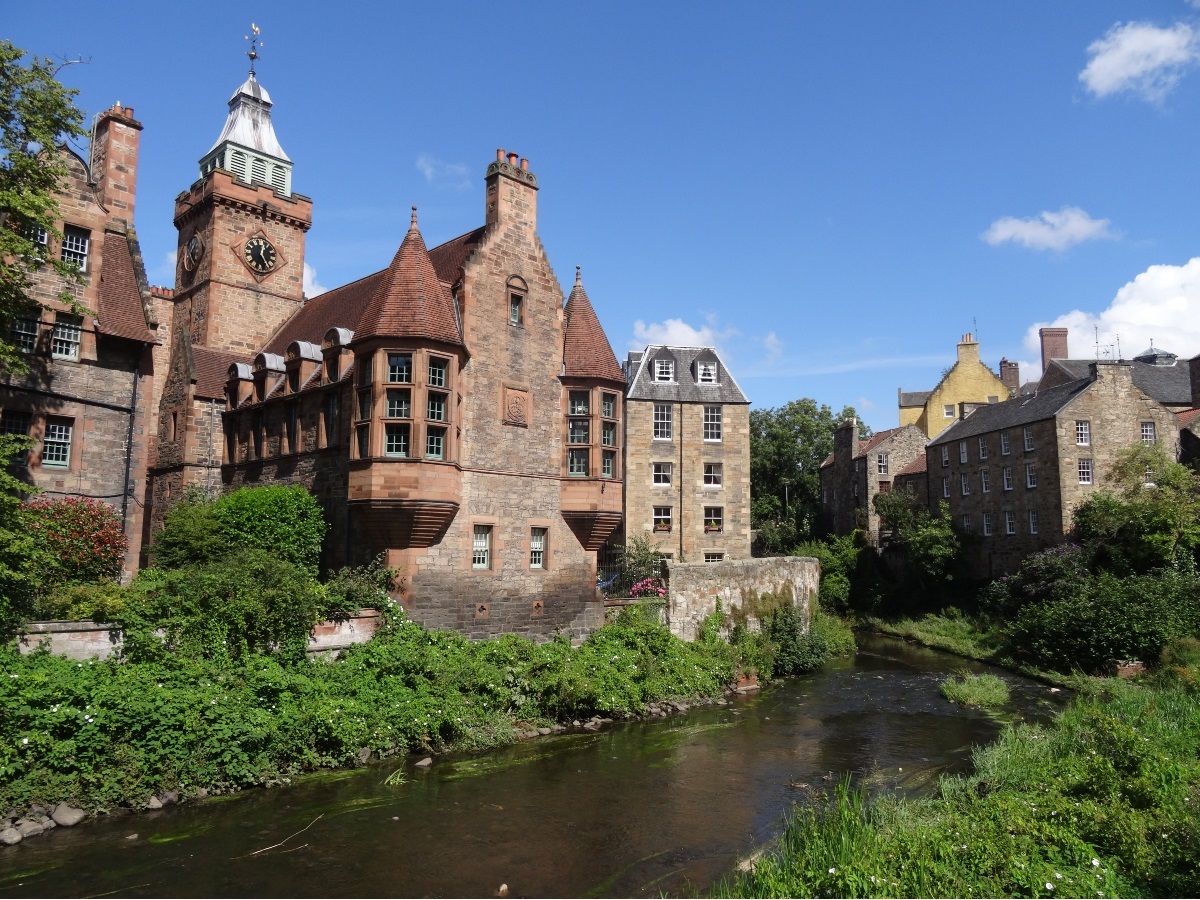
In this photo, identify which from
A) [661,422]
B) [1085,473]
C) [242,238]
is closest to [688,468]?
[661,422]

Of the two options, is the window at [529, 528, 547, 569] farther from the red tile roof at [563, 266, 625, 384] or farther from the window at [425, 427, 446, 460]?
the red tile roof at [563, 266, 625, 384]

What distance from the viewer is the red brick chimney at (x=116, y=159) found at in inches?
1006

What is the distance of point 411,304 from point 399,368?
5.83 ft

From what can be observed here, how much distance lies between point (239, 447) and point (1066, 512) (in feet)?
116

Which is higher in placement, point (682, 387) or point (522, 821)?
point (682, 387)

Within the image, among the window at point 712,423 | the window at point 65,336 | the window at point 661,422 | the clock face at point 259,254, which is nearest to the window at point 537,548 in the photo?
the window at point 65,336

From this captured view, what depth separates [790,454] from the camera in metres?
→ 61.1

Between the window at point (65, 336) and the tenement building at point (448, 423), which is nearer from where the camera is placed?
the tenement building at point (448, 423)

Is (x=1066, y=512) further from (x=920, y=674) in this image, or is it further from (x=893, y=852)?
(x=893, y=852)

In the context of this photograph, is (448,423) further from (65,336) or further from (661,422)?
(661,422)

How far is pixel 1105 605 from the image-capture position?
2703 cm

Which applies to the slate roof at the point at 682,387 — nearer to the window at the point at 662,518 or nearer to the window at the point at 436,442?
the window at the point at 662,518

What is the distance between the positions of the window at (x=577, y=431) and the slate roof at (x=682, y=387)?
1487cm

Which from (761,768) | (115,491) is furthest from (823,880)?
(115,491)
